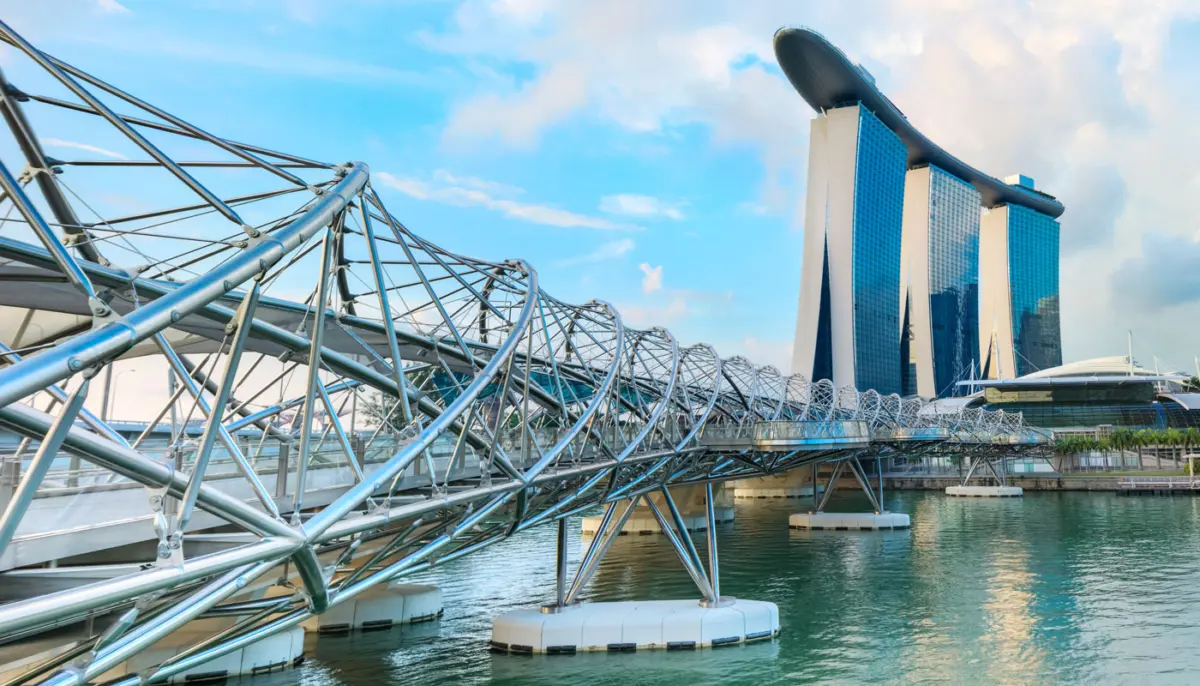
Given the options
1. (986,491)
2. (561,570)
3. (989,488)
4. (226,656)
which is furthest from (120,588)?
(989,488)

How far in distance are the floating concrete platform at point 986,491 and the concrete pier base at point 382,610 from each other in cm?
8361

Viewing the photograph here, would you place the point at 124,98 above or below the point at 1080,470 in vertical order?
above

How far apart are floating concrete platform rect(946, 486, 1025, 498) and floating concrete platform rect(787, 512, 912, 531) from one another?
1399 inches

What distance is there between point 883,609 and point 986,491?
238ft

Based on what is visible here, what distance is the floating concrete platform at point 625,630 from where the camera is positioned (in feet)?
104

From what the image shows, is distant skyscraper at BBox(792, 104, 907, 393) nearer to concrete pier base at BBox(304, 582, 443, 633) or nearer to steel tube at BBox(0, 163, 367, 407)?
concrete pier base at BBox(304, 582, 443, 633)

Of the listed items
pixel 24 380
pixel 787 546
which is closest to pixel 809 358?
pixel 787 546

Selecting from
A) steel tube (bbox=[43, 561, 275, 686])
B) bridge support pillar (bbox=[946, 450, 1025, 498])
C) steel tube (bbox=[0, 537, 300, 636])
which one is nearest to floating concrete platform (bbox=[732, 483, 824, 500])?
bridge support pillar (bbox=[946, 450, 1025, 498])

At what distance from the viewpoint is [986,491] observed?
102938 millimetres

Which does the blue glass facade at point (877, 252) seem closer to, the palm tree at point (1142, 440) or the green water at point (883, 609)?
the palm tree at point (1142, 440)

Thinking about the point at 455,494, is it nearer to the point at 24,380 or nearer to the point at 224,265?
the point at 224,265

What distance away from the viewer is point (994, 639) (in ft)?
106

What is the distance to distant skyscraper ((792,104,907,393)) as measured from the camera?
170125 mm

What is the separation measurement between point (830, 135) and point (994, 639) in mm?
154108
